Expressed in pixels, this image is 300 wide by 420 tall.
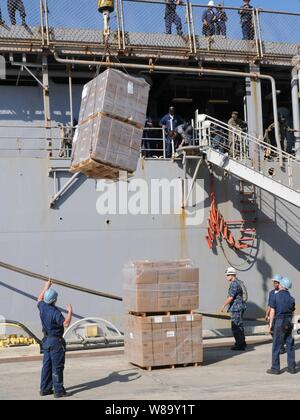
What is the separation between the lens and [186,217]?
1438 centimetres

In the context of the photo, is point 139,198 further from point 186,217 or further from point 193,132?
point 193,132

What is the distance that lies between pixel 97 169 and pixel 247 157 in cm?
595

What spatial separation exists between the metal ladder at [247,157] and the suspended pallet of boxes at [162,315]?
3.81 m

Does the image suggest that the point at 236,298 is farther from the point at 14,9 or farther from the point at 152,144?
the point at 14,9

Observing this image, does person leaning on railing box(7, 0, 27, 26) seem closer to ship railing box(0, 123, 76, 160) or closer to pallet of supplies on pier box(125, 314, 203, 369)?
ship railing box(0, 123, 76, 160)

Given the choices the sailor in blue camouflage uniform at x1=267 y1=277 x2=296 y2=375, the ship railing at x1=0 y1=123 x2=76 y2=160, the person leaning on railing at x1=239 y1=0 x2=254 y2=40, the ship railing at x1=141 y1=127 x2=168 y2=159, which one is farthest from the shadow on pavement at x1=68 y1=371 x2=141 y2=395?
the person leaning on railing at x1=239 y1=0 x2=254 y2=40

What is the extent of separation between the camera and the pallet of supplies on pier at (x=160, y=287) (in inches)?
413

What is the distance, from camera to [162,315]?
10.6 metres

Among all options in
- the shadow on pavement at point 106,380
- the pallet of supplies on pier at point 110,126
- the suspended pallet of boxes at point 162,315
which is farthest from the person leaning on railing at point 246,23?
the shadow on pavement at point 106,380

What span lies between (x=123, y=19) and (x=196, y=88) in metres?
3.77

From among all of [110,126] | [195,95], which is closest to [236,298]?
[110,126]

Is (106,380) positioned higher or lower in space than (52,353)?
lower

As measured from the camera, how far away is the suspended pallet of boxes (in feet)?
34.2

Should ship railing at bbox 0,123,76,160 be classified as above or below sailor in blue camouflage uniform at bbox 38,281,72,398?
above
